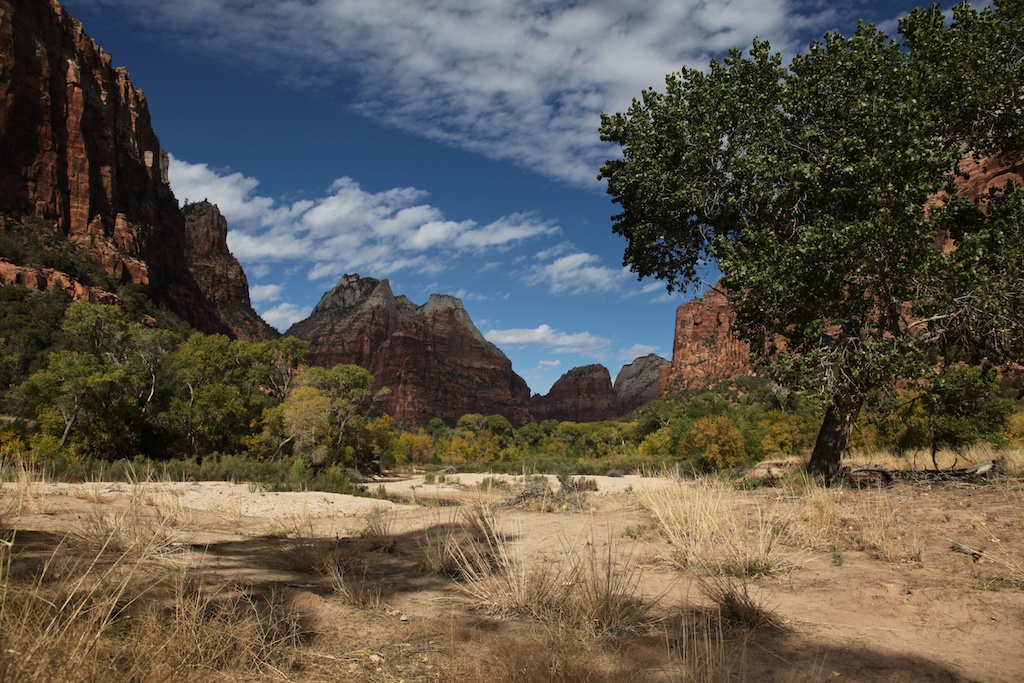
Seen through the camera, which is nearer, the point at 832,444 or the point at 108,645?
the point at 108,645

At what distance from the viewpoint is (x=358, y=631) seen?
3758mm

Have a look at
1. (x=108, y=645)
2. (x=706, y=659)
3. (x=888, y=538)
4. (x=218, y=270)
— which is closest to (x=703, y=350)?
(x=218, y=270)

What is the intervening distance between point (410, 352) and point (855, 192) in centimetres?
16052

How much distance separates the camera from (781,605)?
4258mm

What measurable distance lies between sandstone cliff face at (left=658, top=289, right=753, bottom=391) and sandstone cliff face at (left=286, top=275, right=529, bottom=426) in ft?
203

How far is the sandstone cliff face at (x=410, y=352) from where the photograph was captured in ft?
531

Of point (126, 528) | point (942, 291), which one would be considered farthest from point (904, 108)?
point (126, 528)

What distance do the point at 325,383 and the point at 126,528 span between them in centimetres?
3932

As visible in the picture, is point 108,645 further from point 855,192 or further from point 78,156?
point 78,156

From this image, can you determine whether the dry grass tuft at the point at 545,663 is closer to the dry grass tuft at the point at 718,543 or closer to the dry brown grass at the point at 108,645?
the dry brown grass at the point at 108,645

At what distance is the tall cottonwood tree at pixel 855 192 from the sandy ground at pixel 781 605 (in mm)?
2847

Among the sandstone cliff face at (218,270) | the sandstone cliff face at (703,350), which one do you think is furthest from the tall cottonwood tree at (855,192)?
the sandstone cliff face at (218,270)

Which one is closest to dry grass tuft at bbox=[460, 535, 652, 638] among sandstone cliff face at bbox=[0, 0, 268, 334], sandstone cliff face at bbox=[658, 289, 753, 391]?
sandstone cliff face at bbox=[0, 0, 268, 334]

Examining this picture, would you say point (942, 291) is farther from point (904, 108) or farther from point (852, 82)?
point (852, 82)
